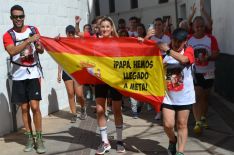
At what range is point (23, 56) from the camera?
6586mm

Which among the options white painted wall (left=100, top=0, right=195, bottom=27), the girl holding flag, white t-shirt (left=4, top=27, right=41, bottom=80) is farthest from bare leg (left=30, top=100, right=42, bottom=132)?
white painted wall (left=100, top=0, right=195, bottom=27)

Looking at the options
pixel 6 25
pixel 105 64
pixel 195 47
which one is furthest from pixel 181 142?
pixel 6 25

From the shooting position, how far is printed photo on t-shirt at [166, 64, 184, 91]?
18.4 feet

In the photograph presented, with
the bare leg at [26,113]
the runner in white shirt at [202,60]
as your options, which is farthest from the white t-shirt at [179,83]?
the bare leg at [26,113]

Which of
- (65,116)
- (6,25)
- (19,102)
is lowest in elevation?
(65,116)

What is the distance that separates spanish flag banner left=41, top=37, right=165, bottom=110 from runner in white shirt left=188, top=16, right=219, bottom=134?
60.9 inches

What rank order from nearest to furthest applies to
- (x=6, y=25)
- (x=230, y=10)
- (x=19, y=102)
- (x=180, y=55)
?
(x=180, y=55) → (x=19, y=102) → (x=6, y=25) → (x=230, y=10)

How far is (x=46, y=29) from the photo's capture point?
9.71m

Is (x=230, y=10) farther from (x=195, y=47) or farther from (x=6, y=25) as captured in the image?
(x=6, y=25)

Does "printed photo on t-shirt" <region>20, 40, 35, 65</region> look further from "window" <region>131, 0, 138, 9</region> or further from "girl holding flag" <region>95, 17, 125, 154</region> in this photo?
"window" <region>131, 0, 138, 9</region>

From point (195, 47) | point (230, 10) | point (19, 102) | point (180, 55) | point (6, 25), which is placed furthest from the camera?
point (230, 10)

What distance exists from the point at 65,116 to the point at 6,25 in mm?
2582

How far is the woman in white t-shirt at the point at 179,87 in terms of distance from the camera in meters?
5.59

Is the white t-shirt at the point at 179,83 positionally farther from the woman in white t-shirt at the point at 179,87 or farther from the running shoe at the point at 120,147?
the running shoe at the point at 120,147
